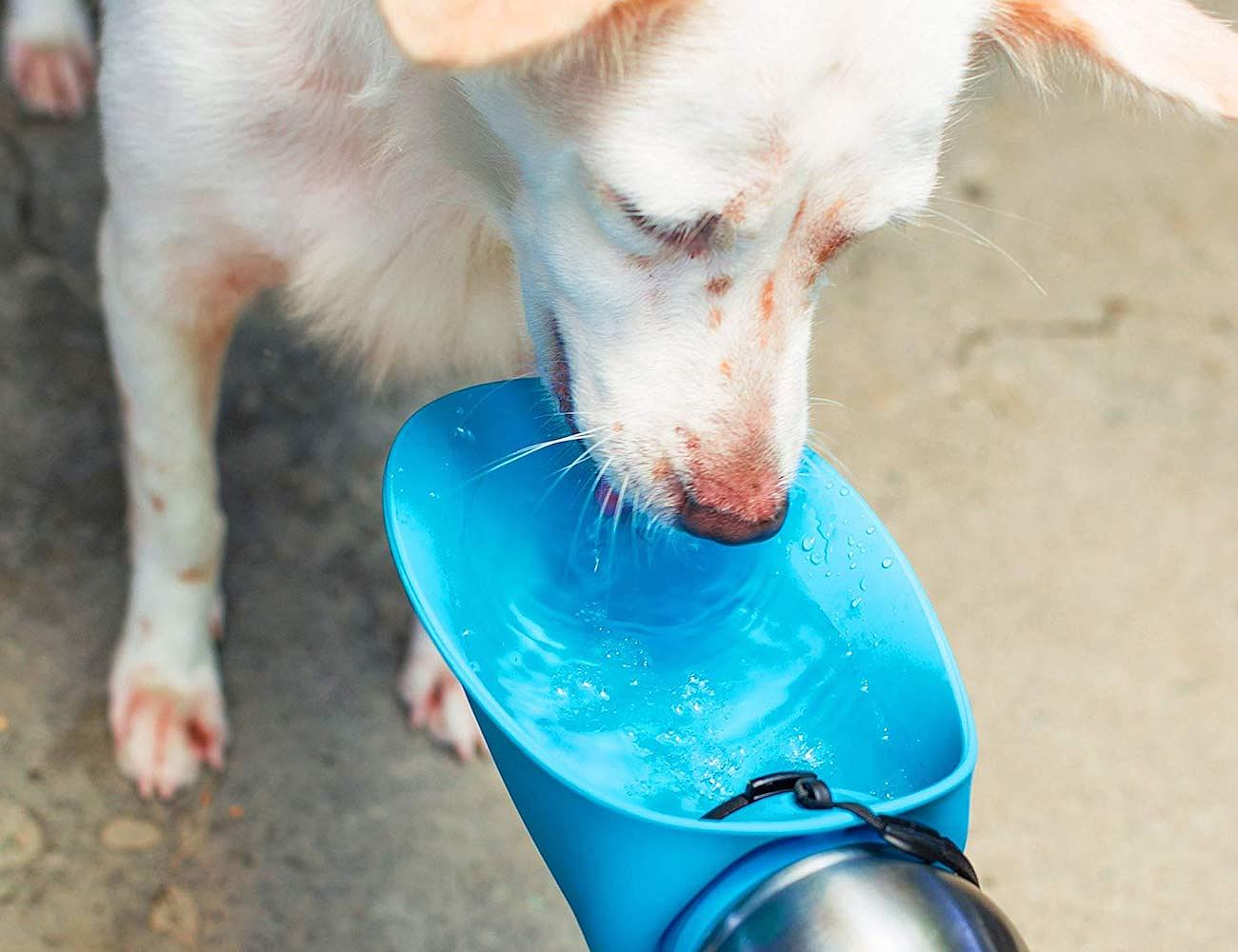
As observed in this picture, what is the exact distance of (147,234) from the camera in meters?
1.48

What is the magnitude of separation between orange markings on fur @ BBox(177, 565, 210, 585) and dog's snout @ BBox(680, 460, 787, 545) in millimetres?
781

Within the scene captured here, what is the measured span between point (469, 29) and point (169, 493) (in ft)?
3.17

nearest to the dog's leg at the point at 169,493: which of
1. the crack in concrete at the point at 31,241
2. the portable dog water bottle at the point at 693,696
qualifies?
the portable dog water bottle at the point at 693,696

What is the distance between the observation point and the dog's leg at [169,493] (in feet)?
5.04

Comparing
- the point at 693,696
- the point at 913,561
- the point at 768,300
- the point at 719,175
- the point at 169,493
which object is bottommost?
the point at 913,561

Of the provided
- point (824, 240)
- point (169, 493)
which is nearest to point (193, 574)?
point (169, 493)

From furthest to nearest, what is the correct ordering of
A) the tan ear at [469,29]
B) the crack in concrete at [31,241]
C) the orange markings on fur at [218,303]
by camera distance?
the crack in concrete at [31,241] < the orange markings on fur at [218,303] < the tan ear at [469,29]

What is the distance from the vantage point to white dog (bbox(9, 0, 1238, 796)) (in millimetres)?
1057

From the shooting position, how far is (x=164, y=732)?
5.74 ft

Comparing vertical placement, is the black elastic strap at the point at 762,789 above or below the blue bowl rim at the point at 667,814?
below

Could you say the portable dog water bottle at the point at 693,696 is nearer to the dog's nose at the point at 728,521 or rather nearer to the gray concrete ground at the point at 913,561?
the dog's nose at the point at 728,521

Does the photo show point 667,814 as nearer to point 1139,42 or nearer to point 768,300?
point 768,300

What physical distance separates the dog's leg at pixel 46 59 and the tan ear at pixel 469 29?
165 centimetres

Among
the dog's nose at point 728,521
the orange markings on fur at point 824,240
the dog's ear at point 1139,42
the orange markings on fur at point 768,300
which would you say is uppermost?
the dog's ear at point 1139,42
